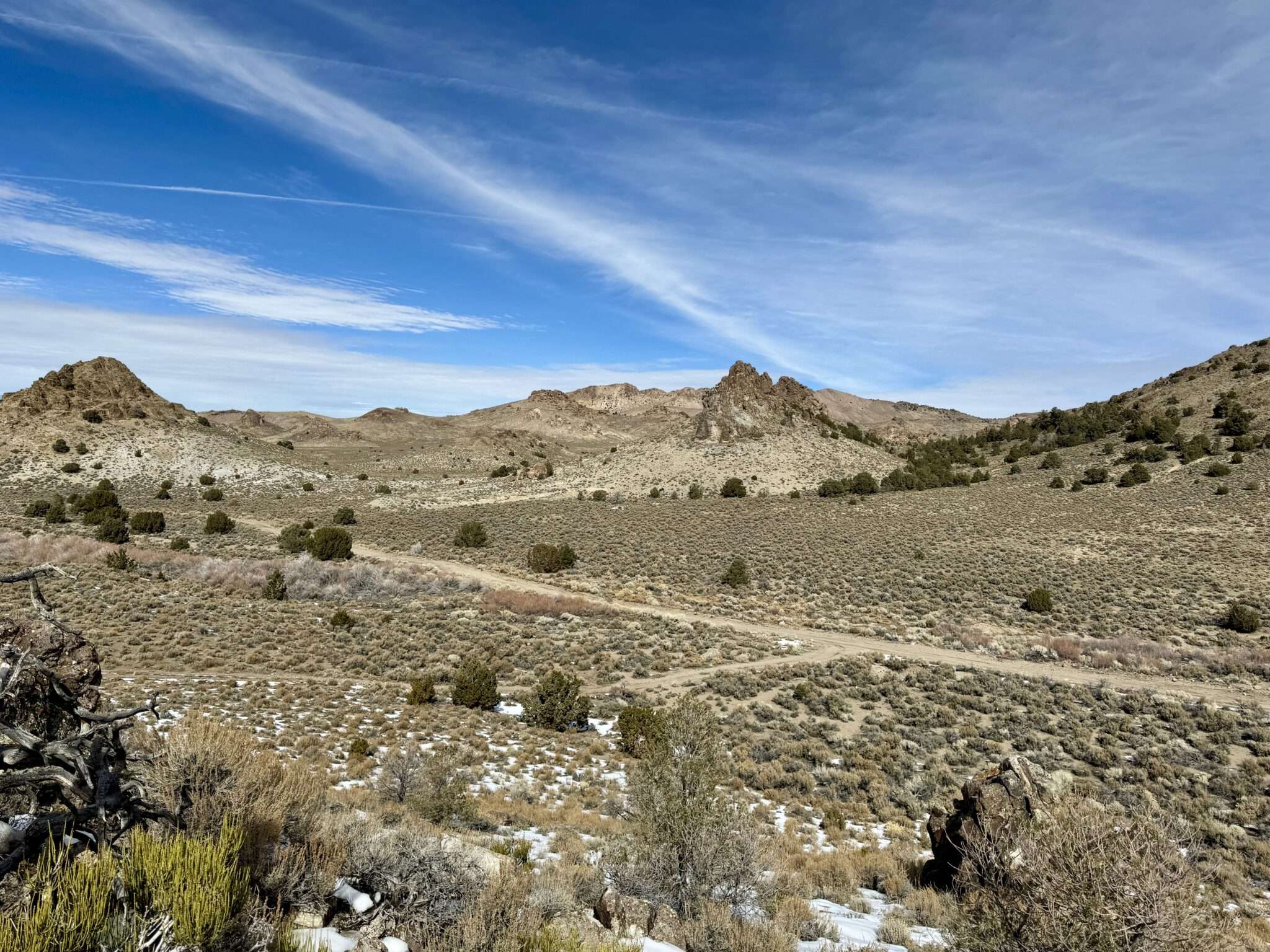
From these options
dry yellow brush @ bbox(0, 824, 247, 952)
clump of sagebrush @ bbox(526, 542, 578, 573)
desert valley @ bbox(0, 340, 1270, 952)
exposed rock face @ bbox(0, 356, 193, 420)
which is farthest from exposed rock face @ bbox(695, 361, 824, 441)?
dry yellow brush @ bbox(0, 824, 247, 952)

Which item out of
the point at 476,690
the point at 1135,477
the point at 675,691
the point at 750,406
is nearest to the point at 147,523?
the point at 476,690

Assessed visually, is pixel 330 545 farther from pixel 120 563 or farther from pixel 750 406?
pixel 750 406

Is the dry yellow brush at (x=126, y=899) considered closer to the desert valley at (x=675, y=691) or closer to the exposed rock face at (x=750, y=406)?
the desert valley at (x=675, y=691)

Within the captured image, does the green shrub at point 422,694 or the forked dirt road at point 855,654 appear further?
the forked dirt road at point 855,654

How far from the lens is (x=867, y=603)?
28031 mm

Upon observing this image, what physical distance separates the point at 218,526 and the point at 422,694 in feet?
105

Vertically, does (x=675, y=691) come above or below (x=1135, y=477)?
below

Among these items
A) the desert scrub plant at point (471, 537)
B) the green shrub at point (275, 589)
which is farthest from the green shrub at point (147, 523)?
the green shrub at point (275, 589)

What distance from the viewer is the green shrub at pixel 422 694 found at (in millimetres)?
15938

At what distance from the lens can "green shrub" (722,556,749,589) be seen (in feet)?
102

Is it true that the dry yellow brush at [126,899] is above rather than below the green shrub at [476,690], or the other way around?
above

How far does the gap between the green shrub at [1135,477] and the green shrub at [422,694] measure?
5450cm

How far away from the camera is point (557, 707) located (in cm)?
1542

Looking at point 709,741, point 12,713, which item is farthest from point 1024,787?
point 12,713
